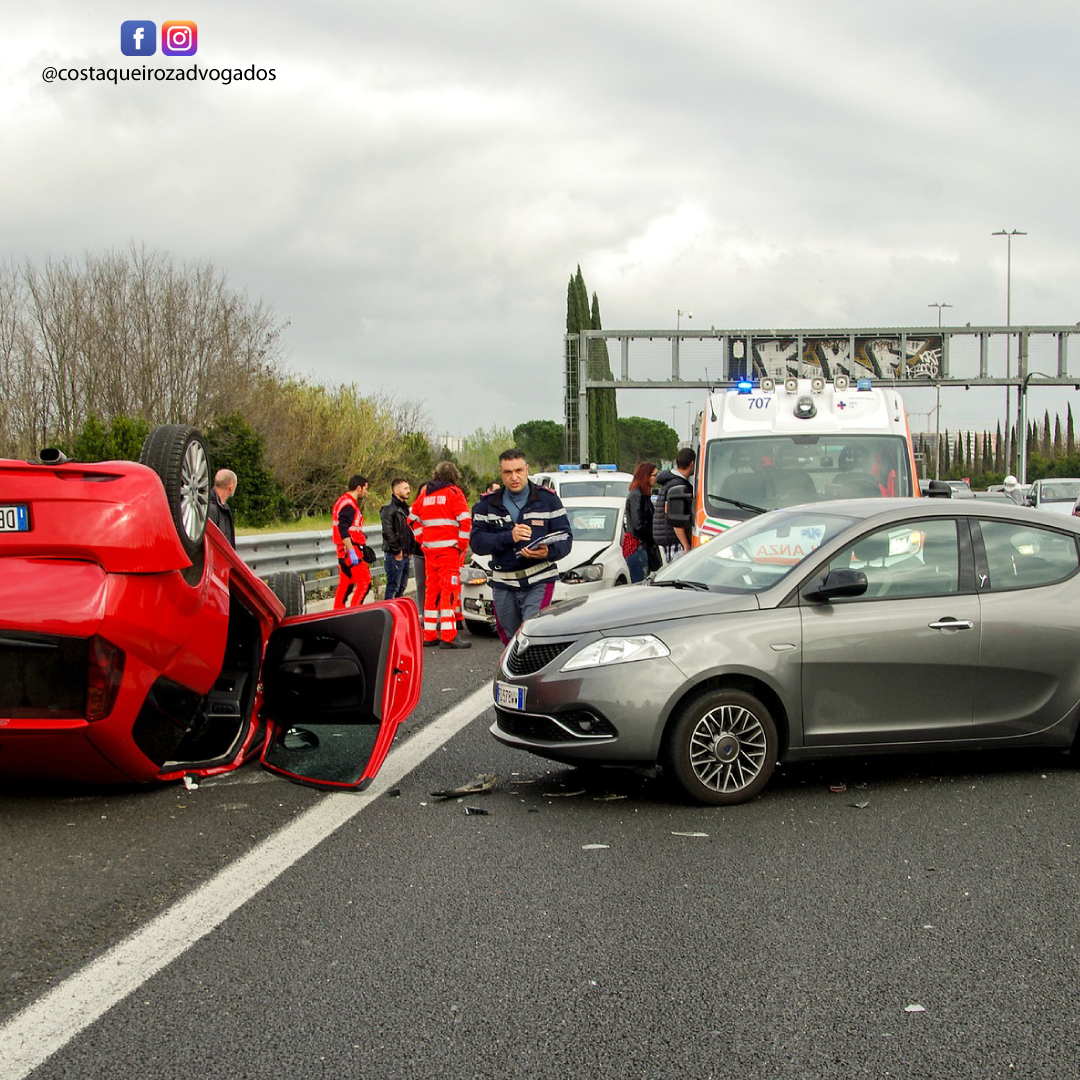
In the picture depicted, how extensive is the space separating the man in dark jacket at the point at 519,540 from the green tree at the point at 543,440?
90474 millimetres

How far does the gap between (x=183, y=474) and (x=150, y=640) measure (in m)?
0.78

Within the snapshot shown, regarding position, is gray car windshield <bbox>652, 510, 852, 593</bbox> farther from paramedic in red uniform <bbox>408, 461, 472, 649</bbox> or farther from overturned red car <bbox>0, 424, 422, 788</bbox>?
paramedic in red uniform <bbox>408, 461, 472, 649</bbox>

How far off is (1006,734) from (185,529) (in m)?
4.13

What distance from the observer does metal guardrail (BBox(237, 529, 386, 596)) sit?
561 inches

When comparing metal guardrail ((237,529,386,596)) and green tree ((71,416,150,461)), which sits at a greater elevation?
green tree ((71,416,150,461))

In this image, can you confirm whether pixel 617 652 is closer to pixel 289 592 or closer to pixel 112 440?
pixel 289 592

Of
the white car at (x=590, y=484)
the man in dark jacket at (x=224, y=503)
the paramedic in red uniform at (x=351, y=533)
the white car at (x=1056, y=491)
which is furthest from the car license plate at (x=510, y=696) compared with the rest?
the white car at (x=1056, y=491)

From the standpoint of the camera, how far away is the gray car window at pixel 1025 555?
6.68 metres

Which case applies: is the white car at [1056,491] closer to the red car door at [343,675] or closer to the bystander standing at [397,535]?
the bystander standing at [397,535]

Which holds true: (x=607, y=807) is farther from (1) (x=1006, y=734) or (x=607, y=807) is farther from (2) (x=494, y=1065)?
(2) (x=494, y=1065)

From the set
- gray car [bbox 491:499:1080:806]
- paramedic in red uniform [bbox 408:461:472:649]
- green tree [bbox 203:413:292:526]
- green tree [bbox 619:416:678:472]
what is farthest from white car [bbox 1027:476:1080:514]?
green tree [bbox 619:416:678:472]

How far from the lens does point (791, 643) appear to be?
6.13 meters

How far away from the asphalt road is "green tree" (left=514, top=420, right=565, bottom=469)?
3694 inches

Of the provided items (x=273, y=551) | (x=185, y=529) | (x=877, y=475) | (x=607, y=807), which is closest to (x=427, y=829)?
(x=607, y=807)
